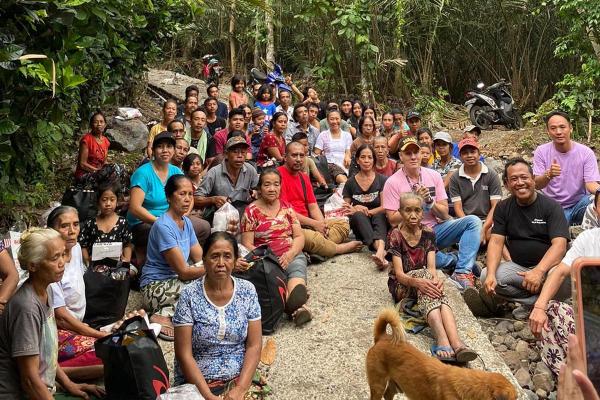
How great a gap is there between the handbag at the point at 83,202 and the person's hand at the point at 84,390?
6.28ft

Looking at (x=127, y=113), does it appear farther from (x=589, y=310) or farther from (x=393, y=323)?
(x=589, y=310)

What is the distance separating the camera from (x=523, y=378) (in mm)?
4344

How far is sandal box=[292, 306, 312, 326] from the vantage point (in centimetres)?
457

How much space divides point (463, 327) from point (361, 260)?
150 centimetres

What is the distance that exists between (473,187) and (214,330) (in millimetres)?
3967

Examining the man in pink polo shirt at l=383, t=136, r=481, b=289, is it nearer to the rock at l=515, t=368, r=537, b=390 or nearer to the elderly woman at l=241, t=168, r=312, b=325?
the elderly woman at l=241, t=168, r=312, b=325

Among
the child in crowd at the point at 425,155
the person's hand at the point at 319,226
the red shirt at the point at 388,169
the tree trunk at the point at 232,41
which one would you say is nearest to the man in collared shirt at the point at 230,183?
the person's hand at the point at 319,226

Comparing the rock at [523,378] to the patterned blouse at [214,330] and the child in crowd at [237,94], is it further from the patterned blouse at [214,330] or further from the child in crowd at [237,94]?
the child in crowd at [237,94]

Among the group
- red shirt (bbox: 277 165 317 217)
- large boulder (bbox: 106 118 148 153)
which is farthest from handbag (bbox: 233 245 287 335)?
large boulder (bbox: 106 118 148 153)

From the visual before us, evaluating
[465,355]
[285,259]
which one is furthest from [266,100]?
[465,355]

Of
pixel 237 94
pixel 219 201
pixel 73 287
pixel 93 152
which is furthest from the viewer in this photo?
pixel 237 94

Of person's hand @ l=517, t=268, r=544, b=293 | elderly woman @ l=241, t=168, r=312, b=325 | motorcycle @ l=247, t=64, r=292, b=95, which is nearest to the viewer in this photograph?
person's hand @ l=517, t=268, r=544, b=293

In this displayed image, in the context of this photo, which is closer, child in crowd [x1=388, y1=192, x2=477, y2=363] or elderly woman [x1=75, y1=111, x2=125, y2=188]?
child in crowd [x1=388, y1=192, x2=477, y2=363]

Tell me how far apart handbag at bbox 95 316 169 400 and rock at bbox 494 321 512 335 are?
3058 millimetres
